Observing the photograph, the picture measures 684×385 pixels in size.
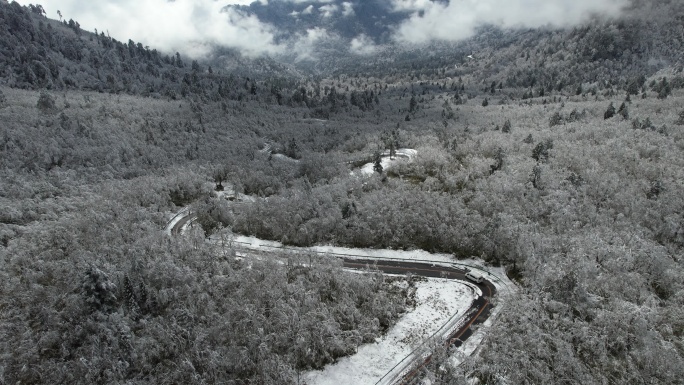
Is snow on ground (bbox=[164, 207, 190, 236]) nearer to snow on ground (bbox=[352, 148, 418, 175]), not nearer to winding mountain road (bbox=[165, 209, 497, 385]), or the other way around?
winding mountain road (bbox=[165, 209, 497, 385])

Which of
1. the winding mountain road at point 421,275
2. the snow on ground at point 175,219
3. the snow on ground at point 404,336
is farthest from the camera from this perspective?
the snow on ground at point 175,219

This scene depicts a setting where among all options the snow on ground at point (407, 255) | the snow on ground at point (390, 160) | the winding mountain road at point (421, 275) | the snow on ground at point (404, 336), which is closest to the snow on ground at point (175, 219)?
the winding mountain road at point (421, 275)

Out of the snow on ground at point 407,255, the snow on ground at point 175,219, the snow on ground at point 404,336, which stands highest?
the snow on ground at point 175,219

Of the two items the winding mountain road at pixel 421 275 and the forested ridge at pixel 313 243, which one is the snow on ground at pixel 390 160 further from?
the winding mountain road at pixel 421 275

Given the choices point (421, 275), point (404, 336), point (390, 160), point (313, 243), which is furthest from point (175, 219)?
point (390, 160)

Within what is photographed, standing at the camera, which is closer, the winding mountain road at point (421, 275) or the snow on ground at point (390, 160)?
the winding mountain road at point (421, 275)

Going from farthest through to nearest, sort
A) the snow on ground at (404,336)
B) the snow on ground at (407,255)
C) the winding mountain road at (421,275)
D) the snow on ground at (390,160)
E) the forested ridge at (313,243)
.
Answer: the snow on ground at (390,160)
the snow on ground at (407,255)
the snow on ground at (404,336)
the winding mountain road at (421,275)
the forested ridge at (313,243)

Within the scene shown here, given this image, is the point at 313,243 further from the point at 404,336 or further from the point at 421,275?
the point at 404,336

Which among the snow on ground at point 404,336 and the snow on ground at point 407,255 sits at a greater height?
the snow on ground at point 407,255

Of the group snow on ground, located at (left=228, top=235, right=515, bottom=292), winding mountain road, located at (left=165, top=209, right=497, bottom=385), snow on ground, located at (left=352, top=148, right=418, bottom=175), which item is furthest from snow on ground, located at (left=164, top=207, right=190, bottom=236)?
snow on ground, located at (left=352, top=148, right=418, bottom=175)
